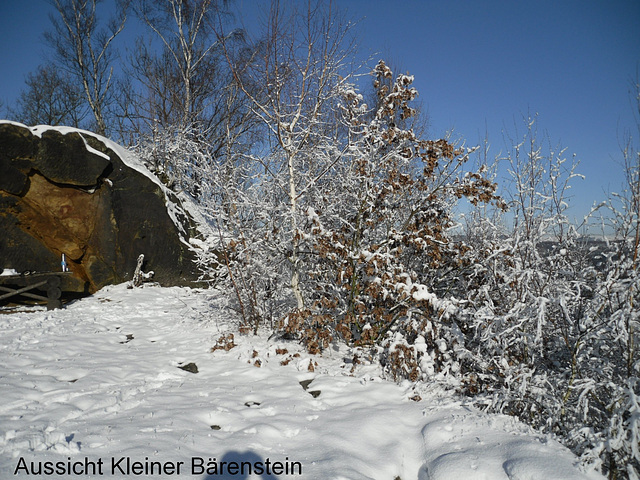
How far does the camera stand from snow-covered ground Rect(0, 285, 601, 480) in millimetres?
2998

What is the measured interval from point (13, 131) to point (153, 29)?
852cm

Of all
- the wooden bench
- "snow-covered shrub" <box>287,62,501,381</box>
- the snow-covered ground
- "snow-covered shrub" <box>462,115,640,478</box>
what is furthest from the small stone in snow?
the wooden bench

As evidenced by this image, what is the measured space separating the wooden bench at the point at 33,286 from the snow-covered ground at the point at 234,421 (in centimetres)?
201

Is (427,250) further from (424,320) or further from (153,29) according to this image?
(153,29)

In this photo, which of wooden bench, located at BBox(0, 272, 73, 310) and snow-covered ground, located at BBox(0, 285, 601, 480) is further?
wooden bench, located at BBox(0, 272, 73, 310)

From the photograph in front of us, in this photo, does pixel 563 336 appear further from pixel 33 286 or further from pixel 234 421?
pixel 33 286

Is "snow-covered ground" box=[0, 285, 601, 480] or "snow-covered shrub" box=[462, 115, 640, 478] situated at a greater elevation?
"snow-covered shrub" box=[462, 115, 640, 478]

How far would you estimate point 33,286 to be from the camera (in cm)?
813

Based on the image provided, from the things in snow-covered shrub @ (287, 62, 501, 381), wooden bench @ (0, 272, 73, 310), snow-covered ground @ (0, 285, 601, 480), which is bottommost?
snow-covered ground @ (0, 285, 601, 480)

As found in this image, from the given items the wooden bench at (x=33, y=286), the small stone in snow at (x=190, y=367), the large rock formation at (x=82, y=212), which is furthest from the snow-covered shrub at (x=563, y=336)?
the wooden bench at (x=33, y=286)

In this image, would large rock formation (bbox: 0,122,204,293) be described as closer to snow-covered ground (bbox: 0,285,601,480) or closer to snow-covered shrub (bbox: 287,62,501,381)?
snow-covered ground (bbox: 0,285,601,480)

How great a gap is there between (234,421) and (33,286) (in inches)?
272

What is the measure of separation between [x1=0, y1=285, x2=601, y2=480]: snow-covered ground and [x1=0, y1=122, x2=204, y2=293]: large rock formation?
13.8ft

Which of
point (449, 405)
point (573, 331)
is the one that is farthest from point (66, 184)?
point (573, 331)
